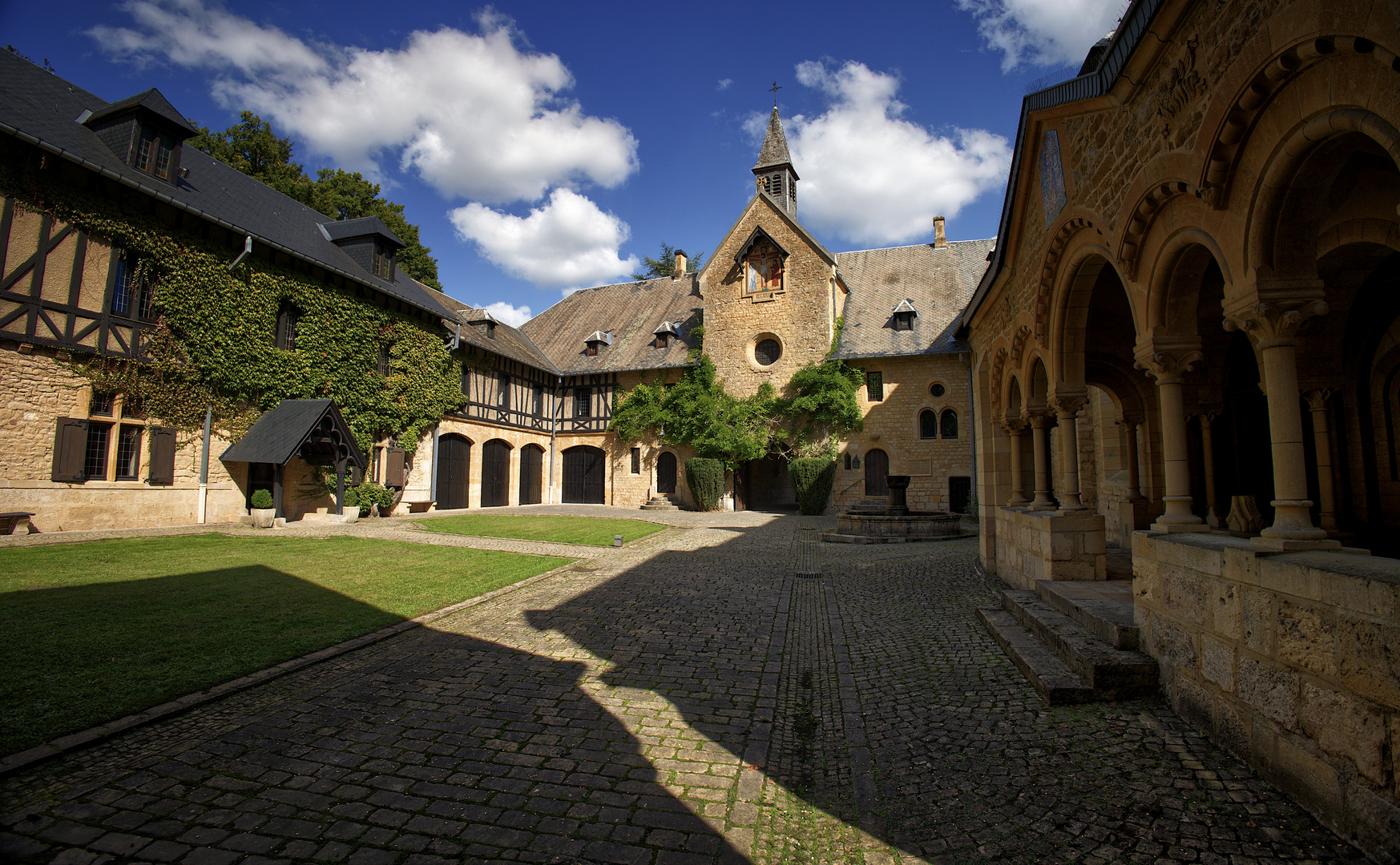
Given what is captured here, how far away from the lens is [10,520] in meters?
11.7

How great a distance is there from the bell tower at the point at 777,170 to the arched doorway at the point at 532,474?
15.2 m

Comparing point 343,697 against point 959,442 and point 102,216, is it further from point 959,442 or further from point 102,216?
point 959,442

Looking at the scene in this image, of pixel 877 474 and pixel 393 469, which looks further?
pixel 877 474

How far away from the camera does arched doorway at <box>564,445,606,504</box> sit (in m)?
28.2

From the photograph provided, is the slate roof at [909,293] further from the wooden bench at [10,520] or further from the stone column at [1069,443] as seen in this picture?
the wooden bench at [10,520]

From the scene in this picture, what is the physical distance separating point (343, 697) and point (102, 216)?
14.8m

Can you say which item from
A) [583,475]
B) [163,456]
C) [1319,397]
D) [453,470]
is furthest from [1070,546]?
[583,475]

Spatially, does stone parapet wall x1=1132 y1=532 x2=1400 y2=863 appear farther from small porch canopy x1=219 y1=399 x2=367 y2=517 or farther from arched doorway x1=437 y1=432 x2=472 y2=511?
arched doorway x1=437 y1=432 x2=472 y2=511

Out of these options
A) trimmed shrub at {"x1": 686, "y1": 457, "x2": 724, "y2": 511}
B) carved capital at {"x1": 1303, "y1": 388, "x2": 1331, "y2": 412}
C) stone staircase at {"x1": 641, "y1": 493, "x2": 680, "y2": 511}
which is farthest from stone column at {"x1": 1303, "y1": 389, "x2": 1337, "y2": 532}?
stone staircase at {"x1": 641, "y1": 493, "x2": 680, "y2": 511}

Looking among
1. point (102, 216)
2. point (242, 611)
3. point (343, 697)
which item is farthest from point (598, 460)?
point (343, 697)

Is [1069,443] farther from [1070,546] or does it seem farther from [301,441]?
[301,441]

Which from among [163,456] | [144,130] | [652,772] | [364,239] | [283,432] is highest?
[144,130]

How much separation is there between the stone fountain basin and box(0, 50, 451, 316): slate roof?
50.0 feet

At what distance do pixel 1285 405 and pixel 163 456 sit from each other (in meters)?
18.5
